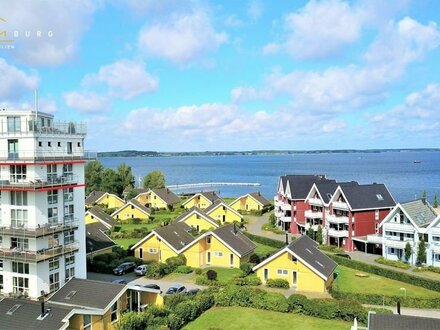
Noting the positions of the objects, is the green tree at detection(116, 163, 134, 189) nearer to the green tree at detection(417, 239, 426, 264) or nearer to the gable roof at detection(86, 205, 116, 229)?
the gable roof at detection(86, 205, 116, 229)

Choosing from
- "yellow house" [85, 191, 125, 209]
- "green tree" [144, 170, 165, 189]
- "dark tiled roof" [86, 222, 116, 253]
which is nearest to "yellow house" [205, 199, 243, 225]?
"dark tiled roof" [86, 222, 116, 253]

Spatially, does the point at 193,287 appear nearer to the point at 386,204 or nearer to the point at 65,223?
the point at 65,223

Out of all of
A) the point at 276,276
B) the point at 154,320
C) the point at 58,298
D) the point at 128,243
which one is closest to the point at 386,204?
the point at 276,276

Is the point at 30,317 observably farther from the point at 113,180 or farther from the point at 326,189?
the point at 113,180

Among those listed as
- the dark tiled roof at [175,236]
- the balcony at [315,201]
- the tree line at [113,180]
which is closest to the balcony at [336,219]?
the balcony at [315,201]

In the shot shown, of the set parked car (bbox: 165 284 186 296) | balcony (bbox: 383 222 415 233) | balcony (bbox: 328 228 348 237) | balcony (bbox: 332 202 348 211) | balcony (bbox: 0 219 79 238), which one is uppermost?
balcony (bbox: 0 219 79 238)

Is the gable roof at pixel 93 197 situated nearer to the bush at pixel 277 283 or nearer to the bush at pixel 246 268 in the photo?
the bush at pixel 246 268

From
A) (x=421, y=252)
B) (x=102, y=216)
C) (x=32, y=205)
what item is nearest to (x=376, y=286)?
(x=421, y=252)
